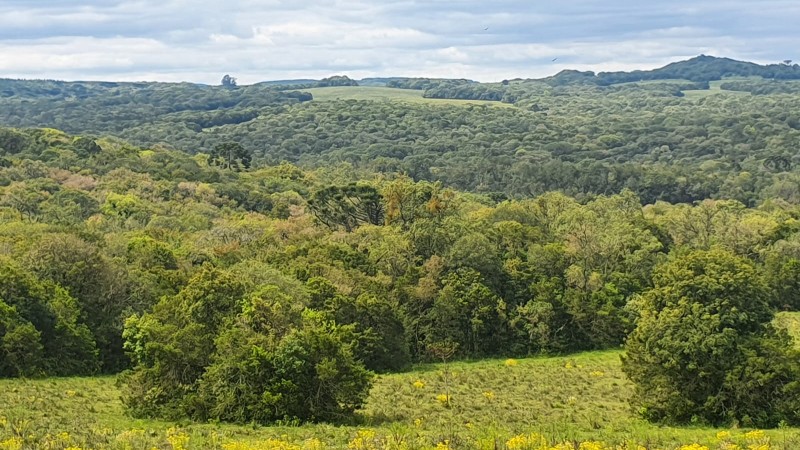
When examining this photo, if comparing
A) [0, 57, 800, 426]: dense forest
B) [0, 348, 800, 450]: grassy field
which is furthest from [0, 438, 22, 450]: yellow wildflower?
[0, 57, 800, 426]: dense forest

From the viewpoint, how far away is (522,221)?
69.4 m

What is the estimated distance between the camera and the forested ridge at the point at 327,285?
2786cm

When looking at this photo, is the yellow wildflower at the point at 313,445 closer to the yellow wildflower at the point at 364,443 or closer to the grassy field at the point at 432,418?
the grassy field at the point at 432,418

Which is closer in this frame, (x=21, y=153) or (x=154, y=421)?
(x=154, y=421)

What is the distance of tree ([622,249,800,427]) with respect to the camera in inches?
1115

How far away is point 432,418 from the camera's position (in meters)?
29.1

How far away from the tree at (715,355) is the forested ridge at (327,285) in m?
0.21

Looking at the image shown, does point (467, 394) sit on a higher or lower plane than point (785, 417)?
lower

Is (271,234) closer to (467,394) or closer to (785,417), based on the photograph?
(467,394)

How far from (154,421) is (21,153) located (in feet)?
344

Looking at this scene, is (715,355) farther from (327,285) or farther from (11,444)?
(11,444)

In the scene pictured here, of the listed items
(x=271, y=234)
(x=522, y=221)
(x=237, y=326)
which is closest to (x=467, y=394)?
(x=237, y=326)

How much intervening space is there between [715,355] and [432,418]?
401 inches

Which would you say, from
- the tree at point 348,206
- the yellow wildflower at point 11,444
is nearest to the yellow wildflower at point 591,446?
the yellow wildflower at point 11,444
